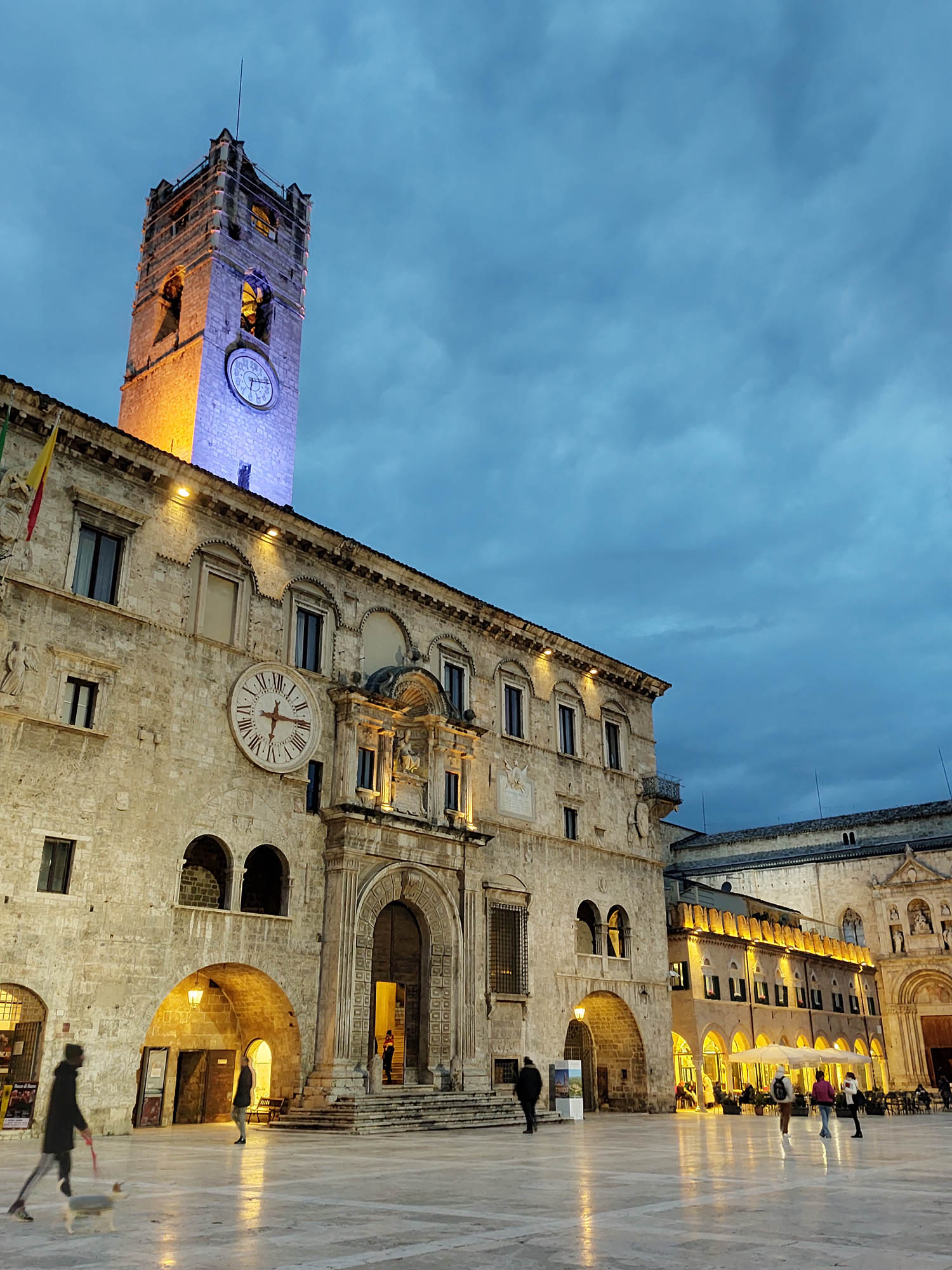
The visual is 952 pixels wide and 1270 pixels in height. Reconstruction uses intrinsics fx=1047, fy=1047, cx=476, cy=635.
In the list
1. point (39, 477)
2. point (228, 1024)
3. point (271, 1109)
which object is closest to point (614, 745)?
point (228, 1024)

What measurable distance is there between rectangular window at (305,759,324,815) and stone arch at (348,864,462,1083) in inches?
99.2

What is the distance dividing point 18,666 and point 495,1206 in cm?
1569

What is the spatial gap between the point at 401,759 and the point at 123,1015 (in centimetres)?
1082

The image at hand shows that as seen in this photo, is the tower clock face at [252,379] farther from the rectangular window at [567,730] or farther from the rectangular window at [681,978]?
the rectangular window at [681,978]

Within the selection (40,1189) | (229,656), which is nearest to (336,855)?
(229,656)

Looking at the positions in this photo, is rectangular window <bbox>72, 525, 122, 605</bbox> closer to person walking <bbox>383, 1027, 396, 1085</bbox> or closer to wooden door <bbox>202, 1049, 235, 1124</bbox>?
wooden door <bbox>202, 1049, 235, 1124</bbox>

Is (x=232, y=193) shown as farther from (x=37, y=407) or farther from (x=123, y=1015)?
(x=123, y=1015)

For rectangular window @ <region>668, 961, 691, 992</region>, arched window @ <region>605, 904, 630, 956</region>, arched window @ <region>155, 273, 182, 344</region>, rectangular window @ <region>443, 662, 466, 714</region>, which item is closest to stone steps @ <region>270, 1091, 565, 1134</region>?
arched window @ <region>605, 904, 630, 956</region>

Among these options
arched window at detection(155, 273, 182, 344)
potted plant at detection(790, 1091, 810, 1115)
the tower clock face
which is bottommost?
potted plant at detection(790, 1091, 810, 1115)

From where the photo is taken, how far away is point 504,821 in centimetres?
3381

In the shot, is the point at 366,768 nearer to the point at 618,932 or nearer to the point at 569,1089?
the point at 569,1089

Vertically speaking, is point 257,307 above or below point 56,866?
above

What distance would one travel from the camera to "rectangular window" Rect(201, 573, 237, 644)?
2698 cm

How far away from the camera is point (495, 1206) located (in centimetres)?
1165
